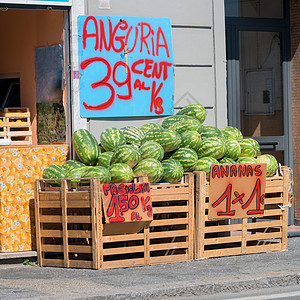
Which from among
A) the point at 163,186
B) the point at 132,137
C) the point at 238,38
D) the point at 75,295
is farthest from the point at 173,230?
the point at 238,38

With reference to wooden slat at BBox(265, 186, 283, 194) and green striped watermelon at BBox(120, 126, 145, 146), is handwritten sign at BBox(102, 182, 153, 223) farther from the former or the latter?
wooden slat at BBox(265, 186, 283, 194)

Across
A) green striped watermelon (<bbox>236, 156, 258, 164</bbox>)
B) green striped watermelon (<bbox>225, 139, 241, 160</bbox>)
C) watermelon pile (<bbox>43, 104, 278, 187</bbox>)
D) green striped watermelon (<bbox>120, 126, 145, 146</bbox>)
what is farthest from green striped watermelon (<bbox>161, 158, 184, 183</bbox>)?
green striped watermelon (<bbox>236, 156, 258, 164</bbox>)

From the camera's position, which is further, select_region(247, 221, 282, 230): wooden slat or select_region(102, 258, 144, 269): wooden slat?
select_region(247, 221, 282, 230): wooden slat

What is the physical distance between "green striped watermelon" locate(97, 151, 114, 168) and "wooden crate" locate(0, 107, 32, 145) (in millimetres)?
1355

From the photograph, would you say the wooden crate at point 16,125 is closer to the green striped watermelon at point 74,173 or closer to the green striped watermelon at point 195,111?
the green striped watermelon at point 74,173

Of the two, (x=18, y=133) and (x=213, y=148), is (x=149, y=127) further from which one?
(x=18, y=133)

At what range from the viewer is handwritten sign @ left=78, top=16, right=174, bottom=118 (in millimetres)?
10016

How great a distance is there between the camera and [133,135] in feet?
31.8

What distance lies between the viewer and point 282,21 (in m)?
12.6

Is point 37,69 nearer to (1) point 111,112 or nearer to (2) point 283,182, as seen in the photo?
(1) point 111,112

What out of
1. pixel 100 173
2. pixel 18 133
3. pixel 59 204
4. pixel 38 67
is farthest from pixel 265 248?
pixel 38 67

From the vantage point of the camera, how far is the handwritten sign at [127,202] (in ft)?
28.5

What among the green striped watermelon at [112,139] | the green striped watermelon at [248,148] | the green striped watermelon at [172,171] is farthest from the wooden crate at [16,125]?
the green striped watermelon at [248,148]

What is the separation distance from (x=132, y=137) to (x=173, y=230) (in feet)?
4.31
